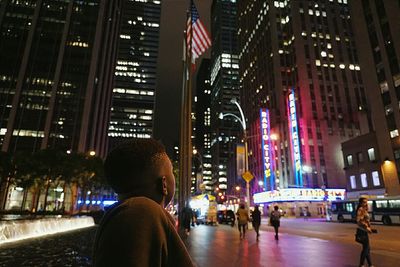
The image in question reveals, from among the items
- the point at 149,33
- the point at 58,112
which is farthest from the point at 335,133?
the point at 149,33

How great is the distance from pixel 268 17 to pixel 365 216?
101271 millimetres

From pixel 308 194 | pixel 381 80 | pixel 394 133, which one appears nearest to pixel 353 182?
pixel 308 194

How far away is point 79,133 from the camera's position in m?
72.1

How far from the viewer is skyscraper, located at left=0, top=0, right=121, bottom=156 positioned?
69.2 m

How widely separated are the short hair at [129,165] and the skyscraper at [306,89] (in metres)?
65.1

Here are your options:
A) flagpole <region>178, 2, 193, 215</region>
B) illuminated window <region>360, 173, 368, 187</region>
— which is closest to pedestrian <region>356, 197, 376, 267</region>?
flagpole <region>178, 2, 193, 215</region>

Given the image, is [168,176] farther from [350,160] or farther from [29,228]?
[350,160]

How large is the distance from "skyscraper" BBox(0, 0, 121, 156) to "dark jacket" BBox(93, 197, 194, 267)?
74629 millimetres

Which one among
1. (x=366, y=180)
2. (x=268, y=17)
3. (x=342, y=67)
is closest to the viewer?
(x=366, y=180)

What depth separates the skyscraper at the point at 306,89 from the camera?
75000mm

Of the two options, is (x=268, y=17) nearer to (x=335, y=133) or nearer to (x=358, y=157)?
(x=335, y=133)

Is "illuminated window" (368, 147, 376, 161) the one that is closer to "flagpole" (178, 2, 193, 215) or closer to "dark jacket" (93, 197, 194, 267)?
"flagpole" (178, 2, 193, 215)

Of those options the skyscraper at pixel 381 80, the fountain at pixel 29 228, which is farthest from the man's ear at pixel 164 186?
the skyscraper at pixel 381 80

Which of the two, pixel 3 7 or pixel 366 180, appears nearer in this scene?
pixel 366 180
